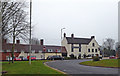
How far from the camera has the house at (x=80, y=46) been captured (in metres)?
80.8

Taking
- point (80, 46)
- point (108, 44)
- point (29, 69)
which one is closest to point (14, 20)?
point (29, 69)

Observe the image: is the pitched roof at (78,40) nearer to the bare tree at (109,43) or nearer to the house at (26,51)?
the house at (26,51)

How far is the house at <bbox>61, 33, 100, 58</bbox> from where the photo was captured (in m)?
80.8

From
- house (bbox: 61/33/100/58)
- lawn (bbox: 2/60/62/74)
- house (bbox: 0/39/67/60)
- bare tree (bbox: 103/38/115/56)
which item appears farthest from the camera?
bare tree (bbox: 103/38/115/56)

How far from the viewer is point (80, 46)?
8350 cm

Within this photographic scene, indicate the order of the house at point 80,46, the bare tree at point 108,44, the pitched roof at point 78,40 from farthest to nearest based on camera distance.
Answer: the bare tree at point 108,44 < the pitched roof at point 78,40 < the house at point 80,46

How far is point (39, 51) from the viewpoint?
72500 mm

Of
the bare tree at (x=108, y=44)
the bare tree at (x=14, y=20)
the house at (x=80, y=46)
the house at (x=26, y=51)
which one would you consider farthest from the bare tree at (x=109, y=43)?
the bare tree at (x=14, y=20)

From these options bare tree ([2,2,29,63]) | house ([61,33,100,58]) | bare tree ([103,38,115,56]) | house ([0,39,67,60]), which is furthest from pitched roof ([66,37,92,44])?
bare tree ([2,2,29,63])

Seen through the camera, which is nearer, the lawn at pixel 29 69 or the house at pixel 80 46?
the lawn at pixel 29 69

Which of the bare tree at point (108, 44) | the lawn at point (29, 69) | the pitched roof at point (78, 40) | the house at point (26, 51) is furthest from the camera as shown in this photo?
the bare tree at point (108, 44)

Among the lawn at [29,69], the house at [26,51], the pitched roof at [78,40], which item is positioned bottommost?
the lawn at [29,69]

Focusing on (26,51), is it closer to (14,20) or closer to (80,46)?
(80,46)

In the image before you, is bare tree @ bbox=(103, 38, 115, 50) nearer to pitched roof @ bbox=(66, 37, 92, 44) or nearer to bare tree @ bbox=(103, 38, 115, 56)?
bare tree @ bbox=(103, 38, 115, 56)
